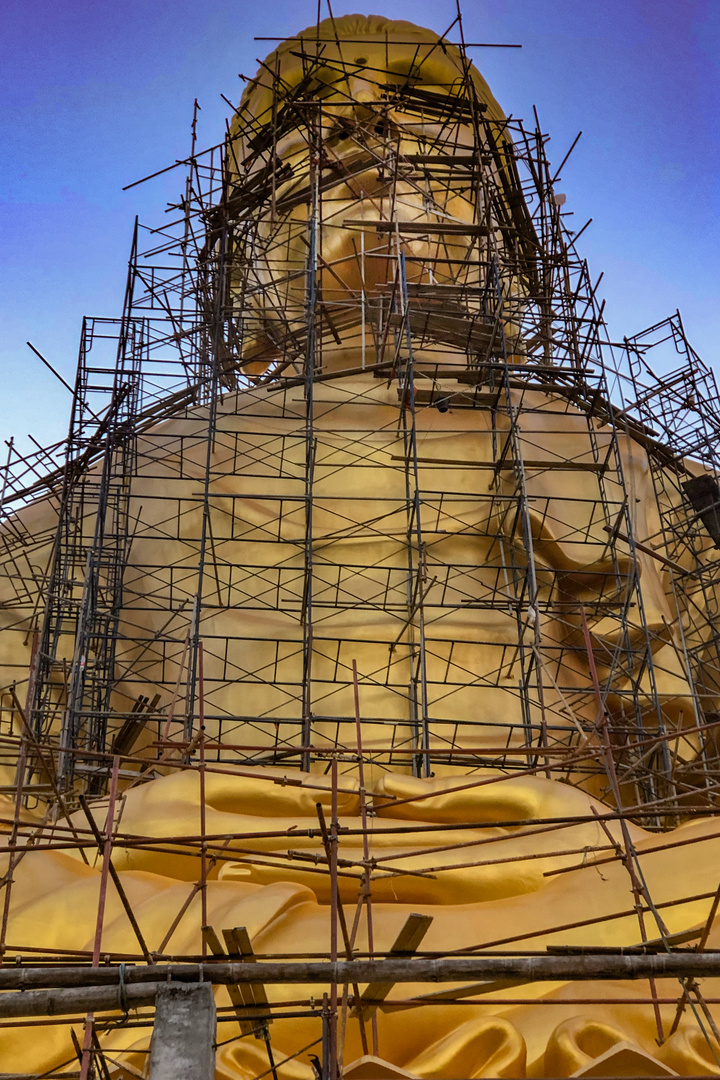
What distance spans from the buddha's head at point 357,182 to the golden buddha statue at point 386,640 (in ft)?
0.23

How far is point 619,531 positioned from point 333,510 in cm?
327

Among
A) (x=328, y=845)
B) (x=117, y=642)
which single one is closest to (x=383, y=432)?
(x=117, y=642)

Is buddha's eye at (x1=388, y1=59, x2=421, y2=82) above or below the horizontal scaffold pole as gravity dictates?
above

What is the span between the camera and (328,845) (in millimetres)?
7012

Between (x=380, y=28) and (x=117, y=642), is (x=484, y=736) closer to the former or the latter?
(x=117, y=642)

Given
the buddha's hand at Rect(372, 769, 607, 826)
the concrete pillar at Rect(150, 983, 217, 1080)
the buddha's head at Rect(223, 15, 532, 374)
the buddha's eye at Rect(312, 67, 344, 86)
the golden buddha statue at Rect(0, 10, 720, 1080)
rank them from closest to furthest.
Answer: the concrete pillar at Rect(150, 983, 217, 1080)
the golden buddha statue at Rect(0, 10, 720, 1080)
the buddha's hand at Rect(372, 769, 607, 826)
the buddha's head at Rect(223, 15, 532, 374)
the buddha's eye at Rect(312, 67, 344, 86)

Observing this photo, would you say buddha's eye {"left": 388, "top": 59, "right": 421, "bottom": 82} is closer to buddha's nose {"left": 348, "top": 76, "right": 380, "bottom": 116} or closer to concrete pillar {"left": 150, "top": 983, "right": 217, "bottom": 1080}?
buddha's nose {"left": 348, "top": 76, "right": 380, "bottom": 116}

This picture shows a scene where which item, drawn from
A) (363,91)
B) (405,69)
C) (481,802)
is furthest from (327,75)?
(481,802)

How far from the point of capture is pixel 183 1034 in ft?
18.4

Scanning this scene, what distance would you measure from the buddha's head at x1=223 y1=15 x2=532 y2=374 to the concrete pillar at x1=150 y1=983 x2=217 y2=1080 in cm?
1097

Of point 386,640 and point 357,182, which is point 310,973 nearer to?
point 386,640

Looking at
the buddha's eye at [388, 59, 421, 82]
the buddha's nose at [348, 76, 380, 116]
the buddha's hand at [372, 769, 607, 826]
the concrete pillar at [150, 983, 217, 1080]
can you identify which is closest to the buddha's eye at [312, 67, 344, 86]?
the buddha's nose at [348, 76, 380, 116]

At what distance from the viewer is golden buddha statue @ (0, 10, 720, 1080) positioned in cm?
820

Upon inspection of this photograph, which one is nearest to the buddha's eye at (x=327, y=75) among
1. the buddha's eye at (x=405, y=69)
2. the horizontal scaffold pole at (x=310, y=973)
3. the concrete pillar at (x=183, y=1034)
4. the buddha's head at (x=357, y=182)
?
the buddha's head at (x=357, y=182)
